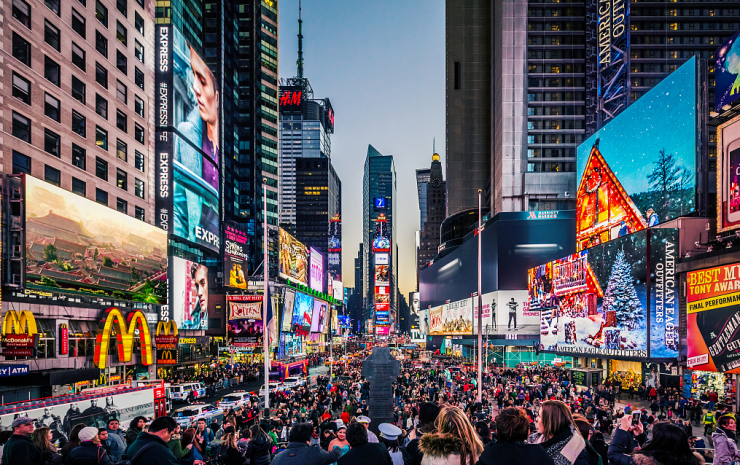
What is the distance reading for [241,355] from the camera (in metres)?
84.9

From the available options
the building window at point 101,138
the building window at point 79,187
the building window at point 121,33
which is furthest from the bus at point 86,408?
the building window at point 121,33

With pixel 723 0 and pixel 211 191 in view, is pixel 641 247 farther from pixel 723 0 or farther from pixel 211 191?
pixel 723 0

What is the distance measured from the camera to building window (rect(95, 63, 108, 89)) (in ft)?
128

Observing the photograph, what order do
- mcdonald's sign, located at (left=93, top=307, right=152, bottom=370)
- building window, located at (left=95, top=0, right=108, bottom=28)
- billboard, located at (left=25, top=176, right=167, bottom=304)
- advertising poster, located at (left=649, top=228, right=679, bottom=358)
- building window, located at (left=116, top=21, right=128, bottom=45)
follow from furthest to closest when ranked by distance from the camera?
building window, located at (left=116, top=21, right=128, bottom=45) → building window, located at (left=95, top=0, right=108, bottom=28) → mcdonald's sign, located at (left=93, top=307, right=152, bottom=370) → advertising poster, located at (left=649, top=228, right=679, bottom=358) → billboard, located at (left=25, top=176, right=167, bottom=304)

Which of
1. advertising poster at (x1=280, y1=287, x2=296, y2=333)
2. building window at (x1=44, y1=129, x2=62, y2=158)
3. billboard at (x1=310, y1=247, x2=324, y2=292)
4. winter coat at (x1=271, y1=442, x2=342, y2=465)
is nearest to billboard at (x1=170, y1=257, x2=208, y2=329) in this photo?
building window at (x1=44, y1=129, x2=62, y2=158)

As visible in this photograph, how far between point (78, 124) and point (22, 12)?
23.7ft

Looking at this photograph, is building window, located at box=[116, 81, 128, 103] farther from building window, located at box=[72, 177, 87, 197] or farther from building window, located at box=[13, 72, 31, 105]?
building window, located at box=[13, 72, 31, 105]

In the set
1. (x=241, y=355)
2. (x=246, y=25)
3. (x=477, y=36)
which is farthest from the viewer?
(x=477, y=36)

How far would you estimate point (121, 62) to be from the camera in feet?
140

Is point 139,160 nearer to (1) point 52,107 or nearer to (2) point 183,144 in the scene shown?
(2) point 183,144

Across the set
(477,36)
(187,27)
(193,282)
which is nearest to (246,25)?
(187,27)

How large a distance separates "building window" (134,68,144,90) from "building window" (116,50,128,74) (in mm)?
1631

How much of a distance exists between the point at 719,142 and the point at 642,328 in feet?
41.5

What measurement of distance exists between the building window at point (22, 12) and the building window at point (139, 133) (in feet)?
43.2
